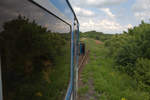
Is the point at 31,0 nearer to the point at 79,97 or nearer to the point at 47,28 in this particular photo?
the point at 47,28

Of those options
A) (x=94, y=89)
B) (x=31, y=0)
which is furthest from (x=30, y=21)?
(x=94, y=89)

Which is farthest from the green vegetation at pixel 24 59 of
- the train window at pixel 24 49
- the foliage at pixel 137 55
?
the foliage at pixel 137 55

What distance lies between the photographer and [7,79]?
65cm

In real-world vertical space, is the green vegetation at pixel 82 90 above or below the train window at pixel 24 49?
below

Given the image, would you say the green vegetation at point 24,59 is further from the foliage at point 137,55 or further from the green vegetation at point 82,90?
the foliage at point 137,55

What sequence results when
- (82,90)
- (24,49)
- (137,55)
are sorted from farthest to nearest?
(137,55) → (82,90) → (24,49)

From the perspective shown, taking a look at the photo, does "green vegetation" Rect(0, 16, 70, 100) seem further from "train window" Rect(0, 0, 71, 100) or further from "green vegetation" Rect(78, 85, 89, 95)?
"green vegetation" Rect(78, 85, 89, 95)

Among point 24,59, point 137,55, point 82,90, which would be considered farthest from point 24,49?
point 137,55

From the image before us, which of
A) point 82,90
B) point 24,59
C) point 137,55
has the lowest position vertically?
point 82,90

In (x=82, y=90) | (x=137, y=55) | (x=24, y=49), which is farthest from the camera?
(x=137, y=55)

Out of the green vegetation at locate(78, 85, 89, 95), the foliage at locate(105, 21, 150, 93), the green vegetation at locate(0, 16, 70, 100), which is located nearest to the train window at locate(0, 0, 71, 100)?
the green vegetation at locate(0, 16, 70, 100)

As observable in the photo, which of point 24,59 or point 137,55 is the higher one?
point 24,59

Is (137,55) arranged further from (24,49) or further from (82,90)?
(24,49)

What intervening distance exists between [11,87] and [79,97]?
5039mm
